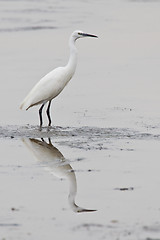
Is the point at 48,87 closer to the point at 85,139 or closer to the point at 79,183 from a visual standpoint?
the point at 85,139

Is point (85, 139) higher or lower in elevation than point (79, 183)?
lower

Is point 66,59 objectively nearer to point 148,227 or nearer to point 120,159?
point 120,159

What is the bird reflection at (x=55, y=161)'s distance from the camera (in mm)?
9330

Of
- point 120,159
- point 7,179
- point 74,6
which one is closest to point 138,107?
point 120,159

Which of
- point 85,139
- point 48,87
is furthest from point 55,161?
point 48,87

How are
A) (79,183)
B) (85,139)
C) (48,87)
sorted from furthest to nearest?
(48,87), (85,139), (79,183)

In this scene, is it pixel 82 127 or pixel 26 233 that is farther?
pixel 82 127

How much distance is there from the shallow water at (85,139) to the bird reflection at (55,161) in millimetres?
13

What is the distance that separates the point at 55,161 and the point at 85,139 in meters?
1.34

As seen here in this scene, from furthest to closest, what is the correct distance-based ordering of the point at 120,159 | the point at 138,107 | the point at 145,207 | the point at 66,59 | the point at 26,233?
the point at 66,59
the point at 138,107
the point at 120,159
the point at 145,207
the point at 26,233

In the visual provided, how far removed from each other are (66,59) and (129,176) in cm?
949

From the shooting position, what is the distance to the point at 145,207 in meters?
8.87

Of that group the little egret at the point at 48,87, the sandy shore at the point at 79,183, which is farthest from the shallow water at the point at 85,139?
the little egret at the point at 48,87

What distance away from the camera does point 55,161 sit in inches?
428
